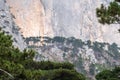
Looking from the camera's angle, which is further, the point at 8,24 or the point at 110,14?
the point at 8,24

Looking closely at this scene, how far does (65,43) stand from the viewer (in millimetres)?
150125

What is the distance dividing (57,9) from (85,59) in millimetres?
25861

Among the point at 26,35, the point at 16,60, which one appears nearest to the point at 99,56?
the point at 26,35

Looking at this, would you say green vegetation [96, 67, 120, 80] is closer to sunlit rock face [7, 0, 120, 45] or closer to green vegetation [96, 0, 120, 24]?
green vegetation [96, 0, 120, 24]

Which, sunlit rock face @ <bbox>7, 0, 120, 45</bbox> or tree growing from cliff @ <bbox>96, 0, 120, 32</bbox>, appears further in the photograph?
sunlit rock face @ <bbox>7, 0, 120, 45</bbox>

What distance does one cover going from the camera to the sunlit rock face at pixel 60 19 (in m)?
139

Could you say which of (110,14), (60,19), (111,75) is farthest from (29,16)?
(110,14)

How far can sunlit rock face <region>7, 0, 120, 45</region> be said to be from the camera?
139 meters

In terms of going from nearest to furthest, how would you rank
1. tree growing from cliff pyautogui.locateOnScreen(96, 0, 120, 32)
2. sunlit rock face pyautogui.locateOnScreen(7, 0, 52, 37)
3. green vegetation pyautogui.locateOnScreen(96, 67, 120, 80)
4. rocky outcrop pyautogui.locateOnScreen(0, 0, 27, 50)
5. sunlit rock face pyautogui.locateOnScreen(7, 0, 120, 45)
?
tree growing from cliff pyautogui.locateOnScreen(96, 0, 120, 32) → green vegetation pyautogui.locateOnScreen(96, 67, 120, 80) → rocky outcrop pyautogui.locateOnScreen(0, 0, 27, 50) → sunlit rock face pyautogui.locateOnScreen(7, 0, 52, 37) → sunlit rock face pyautogui.locateOnScreen(7, 0, 120, 45)

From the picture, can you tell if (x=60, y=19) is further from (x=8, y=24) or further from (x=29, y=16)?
(x=8, y=24)

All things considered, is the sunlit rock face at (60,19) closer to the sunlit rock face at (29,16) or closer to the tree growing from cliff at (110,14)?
the sunlit rock face at (29,16)

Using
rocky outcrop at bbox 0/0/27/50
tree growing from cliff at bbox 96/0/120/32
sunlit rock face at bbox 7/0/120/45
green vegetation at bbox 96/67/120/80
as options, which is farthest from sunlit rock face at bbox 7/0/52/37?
tree growing from cliff at bbox 96/0/120/32

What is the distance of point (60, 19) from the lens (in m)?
151

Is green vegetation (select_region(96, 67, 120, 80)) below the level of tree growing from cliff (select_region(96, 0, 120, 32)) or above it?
below
